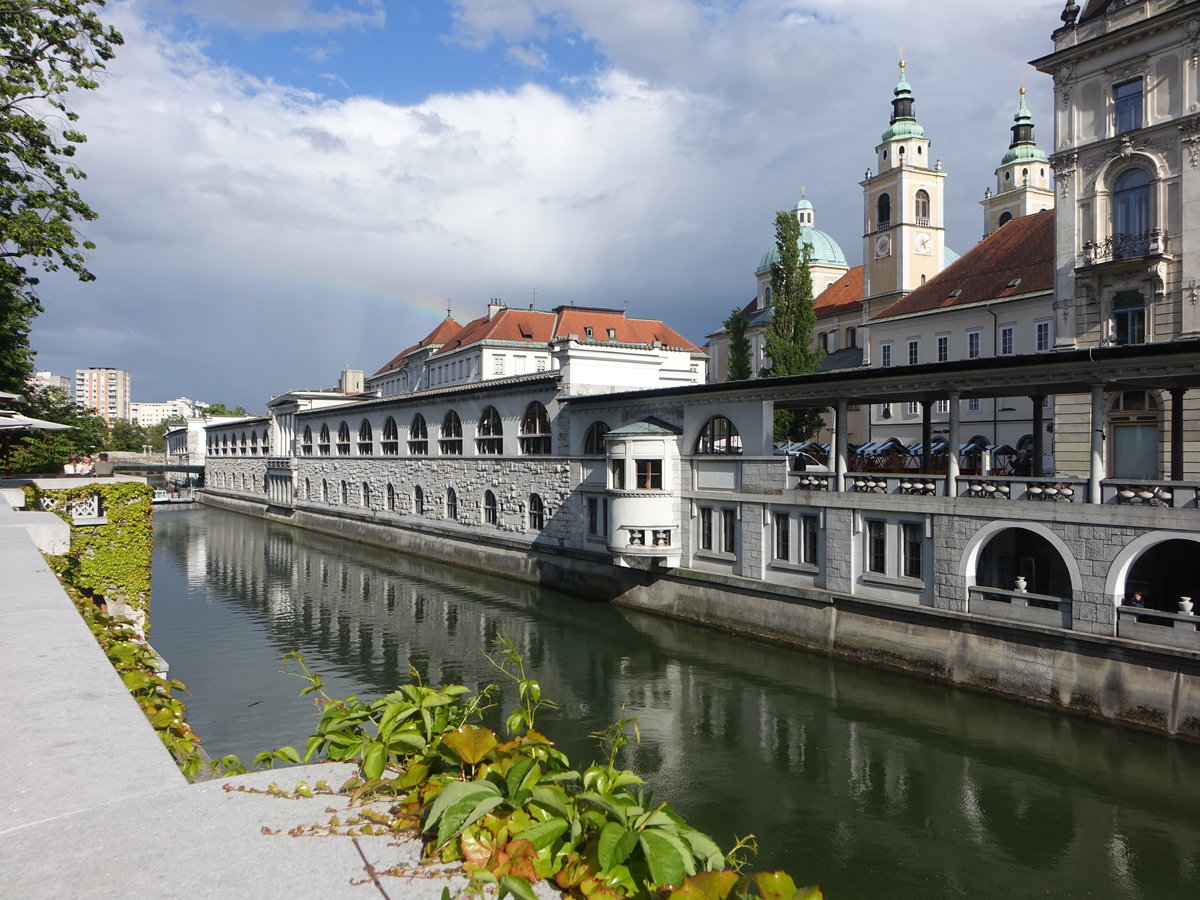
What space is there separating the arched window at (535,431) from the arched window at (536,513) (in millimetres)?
2285

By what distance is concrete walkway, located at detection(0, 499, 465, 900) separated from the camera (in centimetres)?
323

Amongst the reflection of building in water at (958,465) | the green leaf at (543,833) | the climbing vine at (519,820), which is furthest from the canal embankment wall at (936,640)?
the green leaf at (543,833)

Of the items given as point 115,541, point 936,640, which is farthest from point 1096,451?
point 115,541

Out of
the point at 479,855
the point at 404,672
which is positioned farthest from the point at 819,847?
the point at 404,672

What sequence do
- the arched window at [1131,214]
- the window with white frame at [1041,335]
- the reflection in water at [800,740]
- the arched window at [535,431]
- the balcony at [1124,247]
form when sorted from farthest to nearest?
the window with white frame at [1041,335], the arched window at [535,431], the arched window at [1131,214], the balcony at [1124,247], the reflection in water at [800,740]

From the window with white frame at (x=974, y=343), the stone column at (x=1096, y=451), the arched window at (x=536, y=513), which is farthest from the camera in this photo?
the window with white frame at (x=974, y=343)

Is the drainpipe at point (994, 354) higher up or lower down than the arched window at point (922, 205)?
lower down

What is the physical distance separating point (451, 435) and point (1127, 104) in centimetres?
3673

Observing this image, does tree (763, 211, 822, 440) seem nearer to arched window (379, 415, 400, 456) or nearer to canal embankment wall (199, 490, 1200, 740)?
canal embankment wall (199, 490, 1200, 740)

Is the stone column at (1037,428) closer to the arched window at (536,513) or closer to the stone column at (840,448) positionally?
the stone column at (840,448)

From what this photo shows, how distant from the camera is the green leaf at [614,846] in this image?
10.8 feet

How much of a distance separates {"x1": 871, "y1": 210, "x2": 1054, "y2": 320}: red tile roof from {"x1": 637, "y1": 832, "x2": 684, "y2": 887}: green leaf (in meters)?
49.2

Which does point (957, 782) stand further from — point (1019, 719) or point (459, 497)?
point (459, 497)

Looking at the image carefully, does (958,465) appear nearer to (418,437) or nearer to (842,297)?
(418,437)
